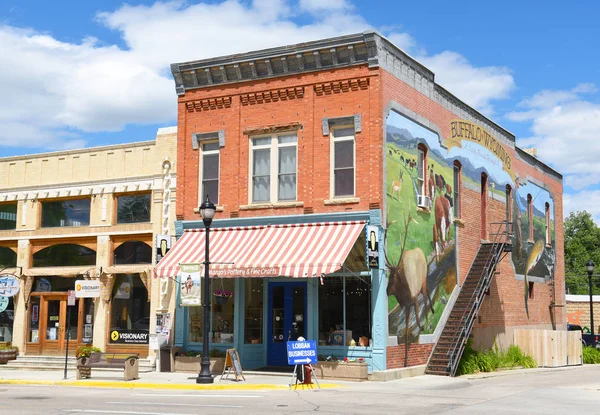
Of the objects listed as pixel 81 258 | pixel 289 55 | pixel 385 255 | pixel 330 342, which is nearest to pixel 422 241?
pixel 385 255

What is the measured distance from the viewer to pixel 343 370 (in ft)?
74.9

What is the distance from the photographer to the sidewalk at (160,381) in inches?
818

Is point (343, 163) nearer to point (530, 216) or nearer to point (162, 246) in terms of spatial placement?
point (162, 246)

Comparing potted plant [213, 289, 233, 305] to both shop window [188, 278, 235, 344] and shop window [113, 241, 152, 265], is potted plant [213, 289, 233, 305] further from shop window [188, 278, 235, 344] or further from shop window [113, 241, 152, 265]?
shop window [113, 241, 152, 265]

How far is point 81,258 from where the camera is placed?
1200 inches

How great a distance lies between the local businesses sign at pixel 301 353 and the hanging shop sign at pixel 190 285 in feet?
13.9

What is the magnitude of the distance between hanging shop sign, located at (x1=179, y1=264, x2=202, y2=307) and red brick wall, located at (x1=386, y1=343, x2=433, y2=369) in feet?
19.3

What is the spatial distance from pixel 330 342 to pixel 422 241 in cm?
480

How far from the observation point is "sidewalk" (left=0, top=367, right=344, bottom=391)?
818 inches

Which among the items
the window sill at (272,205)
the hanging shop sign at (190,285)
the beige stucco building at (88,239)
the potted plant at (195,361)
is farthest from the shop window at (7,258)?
the window sill at (272,205)

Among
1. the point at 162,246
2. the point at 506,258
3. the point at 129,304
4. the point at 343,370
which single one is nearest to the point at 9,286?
the point at 129,304

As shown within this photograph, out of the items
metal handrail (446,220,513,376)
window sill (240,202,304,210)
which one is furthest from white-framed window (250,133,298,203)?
metal handrail (446,220,513,376)

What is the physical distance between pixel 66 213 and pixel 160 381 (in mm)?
11404

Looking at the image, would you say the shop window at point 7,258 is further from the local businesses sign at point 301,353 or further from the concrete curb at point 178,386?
the local businesses sign at point 301,353
